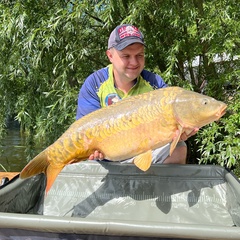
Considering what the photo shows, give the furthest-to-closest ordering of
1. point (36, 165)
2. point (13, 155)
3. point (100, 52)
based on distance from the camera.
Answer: point (13, 155) → point (100, 52) → point (36, 165)

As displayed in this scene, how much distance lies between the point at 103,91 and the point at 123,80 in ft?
0.47

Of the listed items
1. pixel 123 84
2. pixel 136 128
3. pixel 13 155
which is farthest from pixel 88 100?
pixel 13 155

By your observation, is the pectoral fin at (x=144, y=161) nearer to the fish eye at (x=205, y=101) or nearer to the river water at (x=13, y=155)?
the fish eye at (x=205, y=101)

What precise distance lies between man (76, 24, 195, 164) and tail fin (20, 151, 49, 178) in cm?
52

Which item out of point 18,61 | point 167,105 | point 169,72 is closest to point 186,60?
point 169,72

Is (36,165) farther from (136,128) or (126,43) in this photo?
(126,43)

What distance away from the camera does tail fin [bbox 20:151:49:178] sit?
5.60ft

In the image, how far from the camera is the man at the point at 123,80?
208cm

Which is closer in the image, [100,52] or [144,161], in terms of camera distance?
[144,161]

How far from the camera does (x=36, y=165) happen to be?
5.64ft

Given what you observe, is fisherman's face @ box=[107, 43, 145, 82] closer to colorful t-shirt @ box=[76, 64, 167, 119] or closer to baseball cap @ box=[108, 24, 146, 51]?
baseball cap @ box=[108, 24, 146, 51]

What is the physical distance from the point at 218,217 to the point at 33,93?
9.27 ft

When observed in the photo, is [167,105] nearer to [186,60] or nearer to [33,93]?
[186,60]

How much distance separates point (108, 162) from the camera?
211 cm
